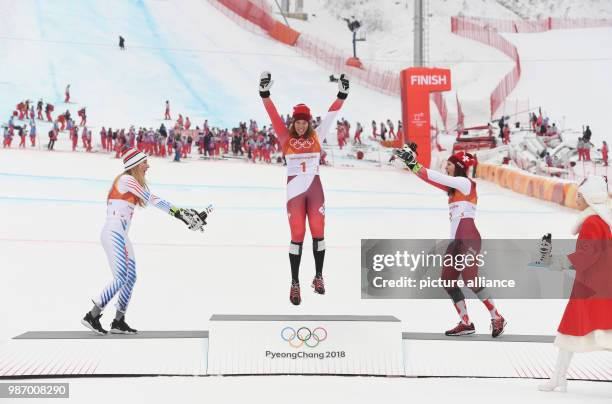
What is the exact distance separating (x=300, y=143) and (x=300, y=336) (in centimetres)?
158

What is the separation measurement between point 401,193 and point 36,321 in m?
8.15

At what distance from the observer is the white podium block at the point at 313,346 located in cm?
620

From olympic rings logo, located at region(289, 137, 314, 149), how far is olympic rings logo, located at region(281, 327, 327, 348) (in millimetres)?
1484

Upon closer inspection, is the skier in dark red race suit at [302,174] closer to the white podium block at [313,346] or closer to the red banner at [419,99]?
the white podium block at [313,346]

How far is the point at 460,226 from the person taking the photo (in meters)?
6.41

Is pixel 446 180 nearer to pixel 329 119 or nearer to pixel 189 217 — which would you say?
pixel 329 119

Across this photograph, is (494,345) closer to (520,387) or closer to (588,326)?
(520,387)

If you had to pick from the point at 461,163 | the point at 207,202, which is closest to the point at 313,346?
the point at 461,163

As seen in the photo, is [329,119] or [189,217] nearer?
[189,217]

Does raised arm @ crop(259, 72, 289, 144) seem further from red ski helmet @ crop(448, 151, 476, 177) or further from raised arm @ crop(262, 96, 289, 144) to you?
red ski helmet @ crop(448, 151, 476, 177)

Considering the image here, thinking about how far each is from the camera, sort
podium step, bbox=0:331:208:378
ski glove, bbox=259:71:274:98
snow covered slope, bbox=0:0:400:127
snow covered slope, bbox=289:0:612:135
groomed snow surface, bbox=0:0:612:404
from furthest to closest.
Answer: snow covered slope, bbox=289:0:612:135 < snow covered slope, bbox=0:0:400:127 < ski glove, bbox=259:71:274:98 < groomed snow surface, bbox=0:0:612:404 < podium step, bbox=0:331:208:378

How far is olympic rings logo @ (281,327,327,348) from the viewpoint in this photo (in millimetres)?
6215

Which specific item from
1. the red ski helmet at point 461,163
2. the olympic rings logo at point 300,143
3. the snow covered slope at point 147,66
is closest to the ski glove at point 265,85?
the olympic rings logo at point 300,143

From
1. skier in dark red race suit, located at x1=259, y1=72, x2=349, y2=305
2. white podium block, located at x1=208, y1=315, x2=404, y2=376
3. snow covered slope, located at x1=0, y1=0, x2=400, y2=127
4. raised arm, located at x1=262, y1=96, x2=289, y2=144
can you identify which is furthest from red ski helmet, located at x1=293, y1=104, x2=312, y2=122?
snow covered slope, located at x1=0, y1=0, x2=400, y2=127
